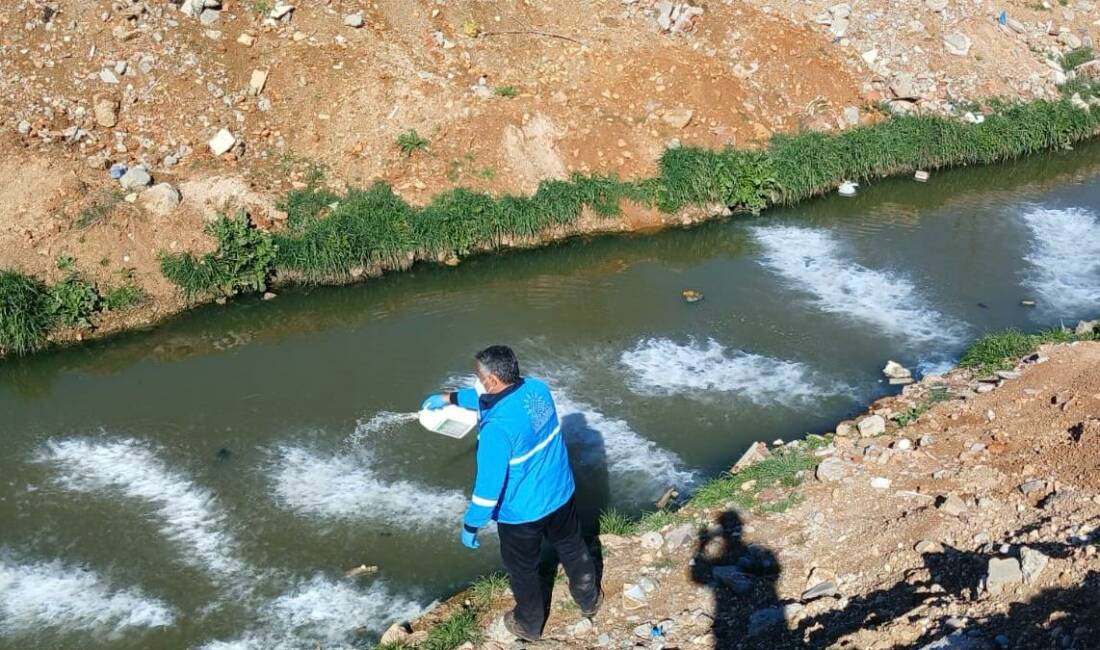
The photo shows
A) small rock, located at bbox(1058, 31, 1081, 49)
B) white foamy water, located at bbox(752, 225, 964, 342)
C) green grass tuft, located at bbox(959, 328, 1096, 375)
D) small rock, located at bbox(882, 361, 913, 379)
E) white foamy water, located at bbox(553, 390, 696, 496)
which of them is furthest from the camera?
small rock, located at bbox(1058, 31, 1081, 49)

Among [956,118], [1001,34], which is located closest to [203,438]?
[956,118]

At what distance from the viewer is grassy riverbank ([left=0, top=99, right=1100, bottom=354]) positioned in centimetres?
1184

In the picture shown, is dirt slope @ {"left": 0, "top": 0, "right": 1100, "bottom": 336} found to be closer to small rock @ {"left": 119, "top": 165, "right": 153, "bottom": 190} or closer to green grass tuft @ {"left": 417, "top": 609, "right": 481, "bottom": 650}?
small rock @ {"left": 119, "top": 165, "right": 153, "bottom": 190}

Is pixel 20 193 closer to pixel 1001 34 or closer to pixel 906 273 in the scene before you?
pixel 906 273

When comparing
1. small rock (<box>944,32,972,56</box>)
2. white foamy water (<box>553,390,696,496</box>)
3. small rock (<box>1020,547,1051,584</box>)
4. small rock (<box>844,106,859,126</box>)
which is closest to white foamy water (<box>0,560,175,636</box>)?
white foamy water (<box>553,390,696,496</box>)

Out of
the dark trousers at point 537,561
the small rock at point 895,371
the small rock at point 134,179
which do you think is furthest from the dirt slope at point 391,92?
Result: the dark trousers at point 537,561

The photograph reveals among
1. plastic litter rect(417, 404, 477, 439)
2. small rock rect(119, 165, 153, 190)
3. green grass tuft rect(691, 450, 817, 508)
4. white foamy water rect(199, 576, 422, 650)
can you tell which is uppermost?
small rock rect(119, 165, 153, 190)

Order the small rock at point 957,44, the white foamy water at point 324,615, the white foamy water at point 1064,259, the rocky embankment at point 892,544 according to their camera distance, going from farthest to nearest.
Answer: the small rock at point 957,44
the white foamy water at point 1064,259
the white foamy water at point 324,615
the rocky embankment at point 892,544

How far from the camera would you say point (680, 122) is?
14625 millimetres

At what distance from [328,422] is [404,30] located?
789 cm

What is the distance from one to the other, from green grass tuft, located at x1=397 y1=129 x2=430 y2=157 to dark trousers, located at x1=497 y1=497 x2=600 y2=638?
28.1 feet

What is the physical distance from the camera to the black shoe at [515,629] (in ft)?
20.5

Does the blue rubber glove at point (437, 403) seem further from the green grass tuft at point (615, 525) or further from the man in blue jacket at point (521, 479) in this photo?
the green grass tuft at point (615, 525)

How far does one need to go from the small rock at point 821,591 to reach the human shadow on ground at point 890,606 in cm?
2
